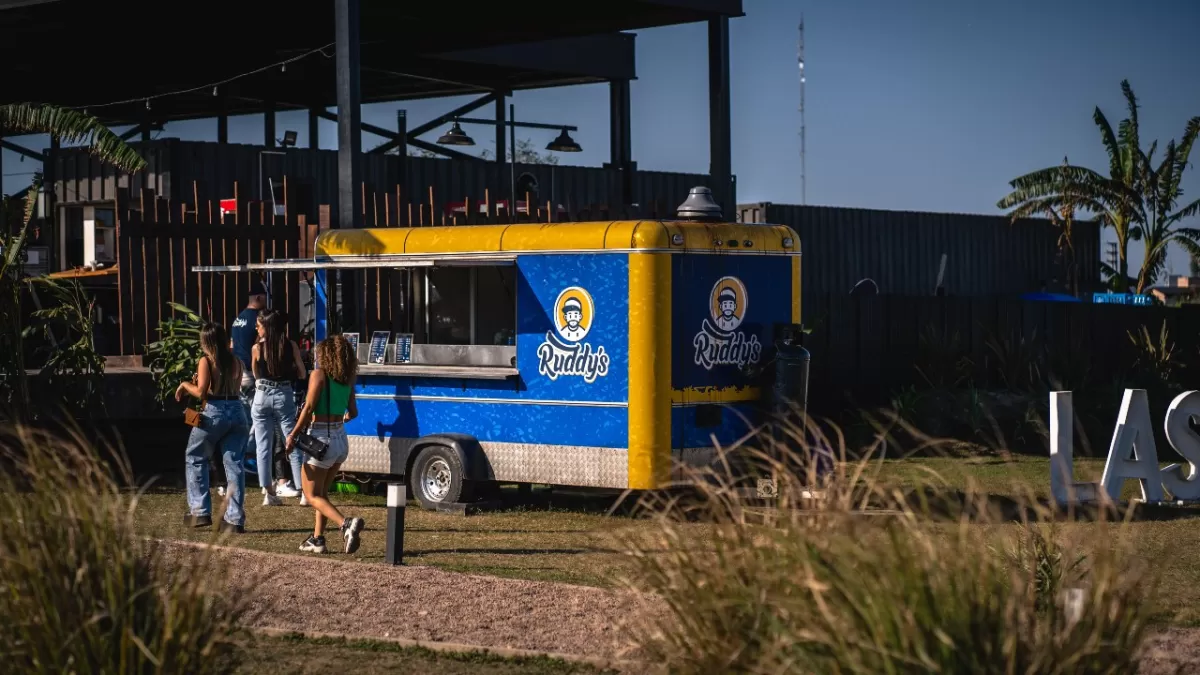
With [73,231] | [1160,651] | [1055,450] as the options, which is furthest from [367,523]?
[73,231]

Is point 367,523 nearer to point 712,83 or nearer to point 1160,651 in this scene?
point 1160,651

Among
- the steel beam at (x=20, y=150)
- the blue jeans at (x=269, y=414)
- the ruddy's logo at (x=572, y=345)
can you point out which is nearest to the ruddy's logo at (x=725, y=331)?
the ruddy's logo at (x=572, y=345)

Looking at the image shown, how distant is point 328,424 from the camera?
12312mm

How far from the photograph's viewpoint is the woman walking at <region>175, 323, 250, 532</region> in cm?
1318

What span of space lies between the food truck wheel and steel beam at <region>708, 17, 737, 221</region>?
30.3 feet

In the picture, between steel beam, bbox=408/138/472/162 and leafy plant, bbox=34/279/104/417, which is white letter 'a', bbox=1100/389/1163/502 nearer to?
leafy plant, bbox=34/279/104/417

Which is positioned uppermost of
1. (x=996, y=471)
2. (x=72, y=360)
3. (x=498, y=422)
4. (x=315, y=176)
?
(x=315, y=176)

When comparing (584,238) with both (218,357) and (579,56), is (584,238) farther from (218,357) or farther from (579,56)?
(579,56)

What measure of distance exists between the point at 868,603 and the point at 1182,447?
1024 cm

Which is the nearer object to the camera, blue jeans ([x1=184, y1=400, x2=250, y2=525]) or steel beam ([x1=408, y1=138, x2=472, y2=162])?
blue jeans ([x1=184, y1=400, x2=250, y2=525])

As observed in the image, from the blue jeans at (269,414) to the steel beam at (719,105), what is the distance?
9.89 metres

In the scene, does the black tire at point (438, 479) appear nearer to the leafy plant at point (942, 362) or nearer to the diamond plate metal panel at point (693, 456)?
the diamond plate metal panel at point (693, 456)

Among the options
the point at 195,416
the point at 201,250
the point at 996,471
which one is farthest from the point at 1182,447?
the point at 201,250

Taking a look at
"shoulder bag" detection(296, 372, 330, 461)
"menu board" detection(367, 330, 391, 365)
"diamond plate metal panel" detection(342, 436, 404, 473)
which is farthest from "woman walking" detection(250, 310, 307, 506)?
"shoulder bag" detection(296, 372, 330, 461)
